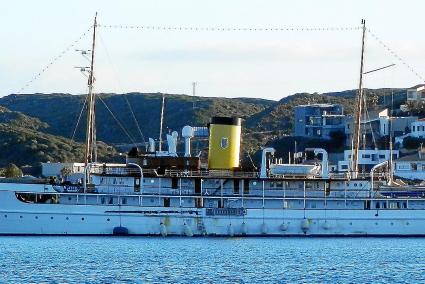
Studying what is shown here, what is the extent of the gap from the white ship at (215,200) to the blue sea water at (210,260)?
4.94 ft

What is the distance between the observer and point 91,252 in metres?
57.6

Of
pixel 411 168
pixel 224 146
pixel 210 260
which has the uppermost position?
pixel 411 168

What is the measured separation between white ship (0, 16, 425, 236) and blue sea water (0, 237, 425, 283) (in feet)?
4.94

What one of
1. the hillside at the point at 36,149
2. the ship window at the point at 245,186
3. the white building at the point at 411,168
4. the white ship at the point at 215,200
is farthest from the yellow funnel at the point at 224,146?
the hillside at the point at 36,149

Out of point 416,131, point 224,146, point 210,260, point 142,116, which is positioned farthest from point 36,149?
point 210,260

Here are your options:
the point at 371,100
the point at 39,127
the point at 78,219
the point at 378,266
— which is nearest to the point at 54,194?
the point at 78,219

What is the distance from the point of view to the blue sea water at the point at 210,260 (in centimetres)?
4772

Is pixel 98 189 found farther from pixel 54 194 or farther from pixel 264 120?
pixel 264 120

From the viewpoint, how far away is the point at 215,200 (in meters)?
70.0

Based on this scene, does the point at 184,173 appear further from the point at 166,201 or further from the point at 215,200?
the point at 215,200

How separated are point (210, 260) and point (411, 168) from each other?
5159cm

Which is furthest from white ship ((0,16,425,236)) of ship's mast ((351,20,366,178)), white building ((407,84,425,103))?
white building ((407,84,425,103))

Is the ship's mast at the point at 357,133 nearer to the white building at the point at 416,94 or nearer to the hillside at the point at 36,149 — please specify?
the white building at the point at 416,94

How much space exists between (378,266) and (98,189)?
20.4 metres
